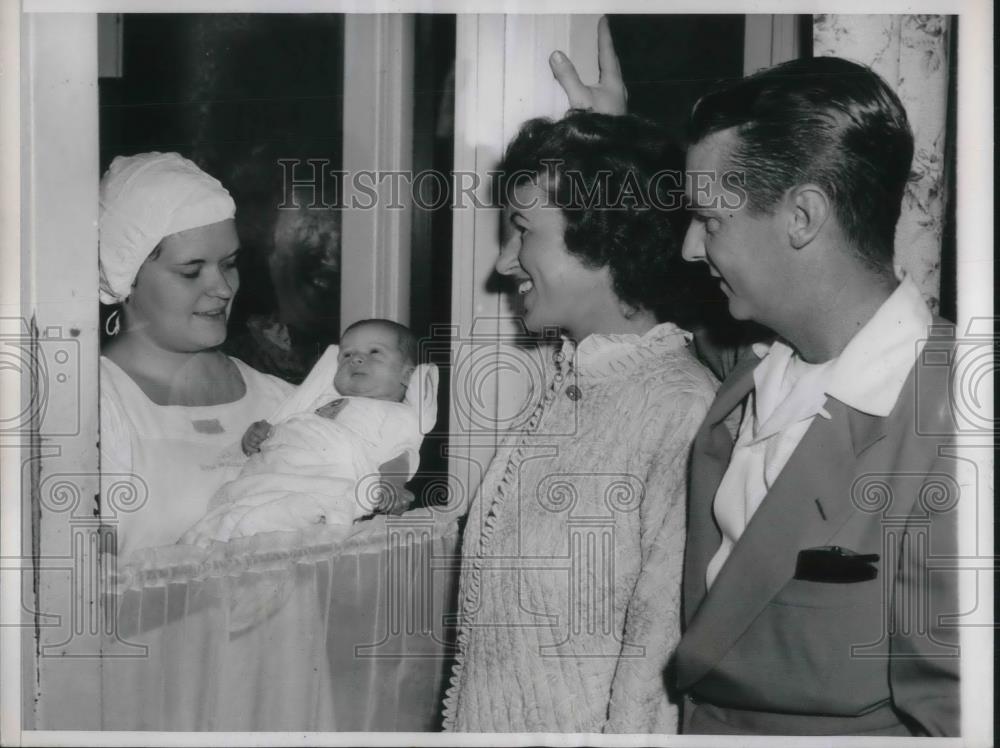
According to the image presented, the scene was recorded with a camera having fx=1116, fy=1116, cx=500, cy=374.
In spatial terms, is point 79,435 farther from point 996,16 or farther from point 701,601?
point 996,16

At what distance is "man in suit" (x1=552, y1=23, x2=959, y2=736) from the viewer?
59.7 inches

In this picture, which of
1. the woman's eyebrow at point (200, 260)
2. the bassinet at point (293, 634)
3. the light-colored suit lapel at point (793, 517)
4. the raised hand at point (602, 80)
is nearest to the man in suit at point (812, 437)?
the light-colored suit lapel at point (793, 517)

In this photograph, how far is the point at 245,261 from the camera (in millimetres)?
1698

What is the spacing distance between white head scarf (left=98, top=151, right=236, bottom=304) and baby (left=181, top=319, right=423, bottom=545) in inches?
11.9

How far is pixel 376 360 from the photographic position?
1.70m

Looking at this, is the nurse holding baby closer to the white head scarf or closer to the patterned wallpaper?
the white head scarf

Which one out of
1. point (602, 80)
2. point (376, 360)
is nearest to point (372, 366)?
point (376, 360)

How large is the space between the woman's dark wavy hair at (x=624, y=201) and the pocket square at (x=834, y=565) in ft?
1.32

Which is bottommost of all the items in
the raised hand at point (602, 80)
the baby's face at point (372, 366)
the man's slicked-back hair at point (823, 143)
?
the baby's face at point (372, 366)

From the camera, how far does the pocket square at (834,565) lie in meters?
1.51

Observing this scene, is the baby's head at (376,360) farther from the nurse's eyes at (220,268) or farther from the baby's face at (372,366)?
the nurse's eyes at (220,268)

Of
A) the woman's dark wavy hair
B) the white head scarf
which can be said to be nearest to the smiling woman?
the woman's dark wavy hair

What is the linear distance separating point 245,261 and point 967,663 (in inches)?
48.9

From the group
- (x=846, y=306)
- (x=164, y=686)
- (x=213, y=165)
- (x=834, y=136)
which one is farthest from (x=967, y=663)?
(x=213, y=165)
